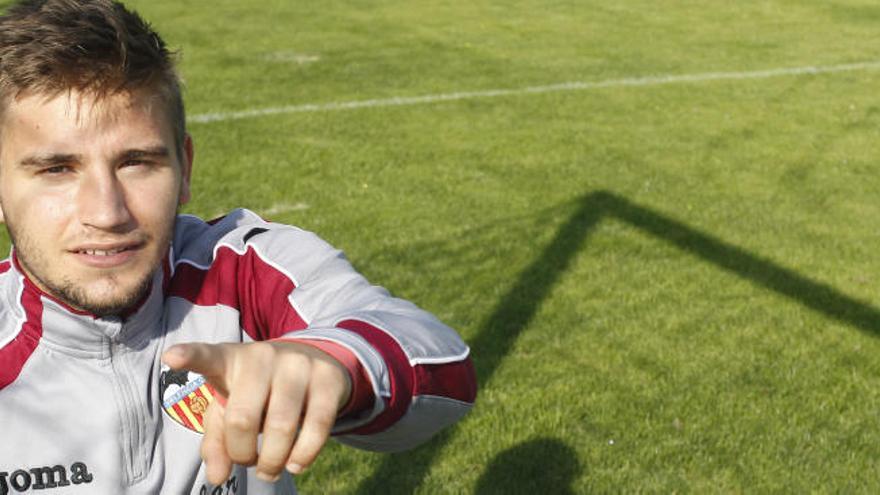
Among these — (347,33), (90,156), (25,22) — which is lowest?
(347,33)

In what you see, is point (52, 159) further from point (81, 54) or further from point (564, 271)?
point (564, 271)

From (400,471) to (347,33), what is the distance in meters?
10.4

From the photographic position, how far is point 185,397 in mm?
2094

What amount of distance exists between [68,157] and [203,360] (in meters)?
0.86

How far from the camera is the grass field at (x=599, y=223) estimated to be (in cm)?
457

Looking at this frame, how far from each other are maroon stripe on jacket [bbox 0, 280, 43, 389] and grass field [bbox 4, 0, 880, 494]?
2.36 ft

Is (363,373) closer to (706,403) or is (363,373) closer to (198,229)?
(198,229)

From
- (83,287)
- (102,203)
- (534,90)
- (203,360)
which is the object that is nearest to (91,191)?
(102,203)

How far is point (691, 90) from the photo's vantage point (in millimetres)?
11133

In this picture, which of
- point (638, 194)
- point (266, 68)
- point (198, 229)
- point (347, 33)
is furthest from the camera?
point (347, 33)

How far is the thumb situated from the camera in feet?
3.81

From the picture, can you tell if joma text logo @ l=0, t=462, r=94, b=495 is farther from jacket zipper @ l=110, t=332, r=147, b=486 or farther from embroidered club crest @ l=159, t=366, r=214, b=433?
embroidered club crest @ l=159, t=366, r=214, b=433

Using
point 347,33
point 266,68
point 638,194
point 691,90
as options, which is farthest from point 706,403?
point 347,33

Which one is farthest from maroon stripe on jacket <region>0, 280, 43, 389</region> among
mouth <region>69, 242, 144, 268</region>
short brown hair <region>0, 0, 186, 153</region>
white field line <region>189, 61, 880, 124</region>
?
white field line <region>189, 61, 880, 124</region>
